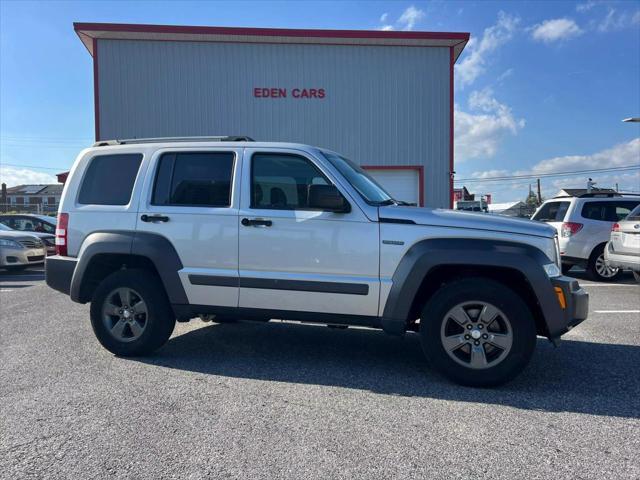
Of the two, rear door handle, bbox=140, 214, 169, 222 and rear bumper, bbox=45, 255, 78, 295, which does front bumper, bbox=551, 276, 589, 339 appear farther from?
rear bumper, bbox=45, 255, 78, 295

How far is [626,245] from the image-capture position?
8141 millimetres

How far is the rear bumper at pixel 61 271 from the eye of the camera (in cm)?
479

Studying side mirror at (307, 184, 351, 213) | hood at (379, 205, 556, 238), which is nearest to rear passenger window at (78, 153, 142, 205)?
side mirror at (307, 184, 351, 213)

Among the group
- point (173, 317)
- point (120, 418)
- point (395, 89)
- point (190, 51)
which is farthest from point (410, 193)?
point (120, 418)

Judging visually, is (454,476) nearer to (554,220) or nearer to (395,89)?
(554,220)

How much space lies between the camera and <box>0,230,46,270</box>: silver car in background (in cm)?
1091

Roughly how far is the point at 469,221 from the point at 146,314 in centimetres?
310

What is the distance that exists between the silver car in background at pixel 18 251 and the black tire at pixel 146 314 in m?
7.81

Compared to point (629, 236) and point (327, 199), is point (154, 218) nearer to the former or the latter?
point (327, 199)

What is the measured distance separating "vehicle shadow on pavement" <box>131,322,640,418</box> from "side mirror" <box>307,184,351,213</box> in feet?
4.82

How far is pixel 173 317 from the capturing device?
4.71 meters

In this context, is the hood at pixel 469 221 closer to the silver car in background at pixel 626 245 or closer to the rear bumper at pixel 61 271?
the rear bumper at pixel 61 271

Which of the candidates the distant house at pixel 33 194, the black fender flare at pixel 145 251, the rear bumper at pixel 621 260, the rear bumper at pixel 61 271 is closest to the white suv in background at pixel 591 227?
the rear bumper at pixel 621 260

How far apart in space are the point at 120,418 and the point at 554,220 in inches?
372
